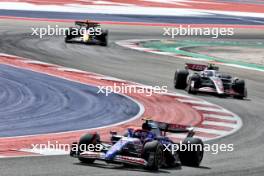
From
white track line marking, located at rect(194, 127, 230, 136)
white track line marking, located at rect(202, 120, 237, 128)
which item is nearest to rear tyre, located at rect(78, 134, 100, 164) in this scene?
white track line marking, located at rect(194, 127, 230, 136)

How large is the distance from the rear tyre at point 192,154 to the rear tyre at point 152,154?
929 mm

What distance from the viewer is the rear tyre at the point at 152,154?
16203mm

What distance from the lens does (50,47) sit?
41094mm

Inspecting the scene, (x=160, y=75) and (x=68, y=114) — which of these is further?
(x=160, y=75)

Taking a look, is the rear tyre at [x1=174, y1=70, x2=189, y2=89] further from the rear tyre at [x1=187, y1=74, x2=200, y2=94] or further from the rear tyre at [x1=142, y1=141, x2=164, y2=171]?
the rear tyre at [x1=142, y1=141, x2=164, y2=171]

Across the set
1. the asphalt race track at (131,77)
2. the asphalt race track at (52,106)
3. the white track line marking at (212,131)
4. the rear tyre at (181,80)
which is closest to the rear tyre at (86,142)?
the asphalt race track at (131,77)

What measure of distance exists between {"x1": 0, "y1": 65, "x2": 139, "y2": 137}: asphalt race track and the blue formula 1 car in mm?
3742

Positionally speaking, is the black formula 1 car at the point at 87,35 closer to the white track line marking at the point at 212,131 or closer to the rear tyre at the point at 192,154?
the white track line marking at the point at 212,131

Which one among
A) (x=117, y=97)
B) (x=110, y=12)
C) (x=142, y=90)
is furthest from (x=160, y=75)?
(x=110, y=12)

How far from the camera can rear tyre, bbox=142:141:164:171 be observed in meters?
16.2

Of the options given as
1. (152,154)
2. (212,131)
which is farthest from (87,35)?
(152,154)

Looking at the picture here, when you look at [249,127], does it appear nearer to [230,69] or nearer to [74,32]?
[230,69]

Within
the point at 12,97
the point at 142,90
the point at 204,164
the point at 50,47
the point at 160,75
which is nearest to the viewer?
the point at 204,164

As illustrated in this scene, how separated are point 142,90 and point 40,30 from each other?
819 inches
